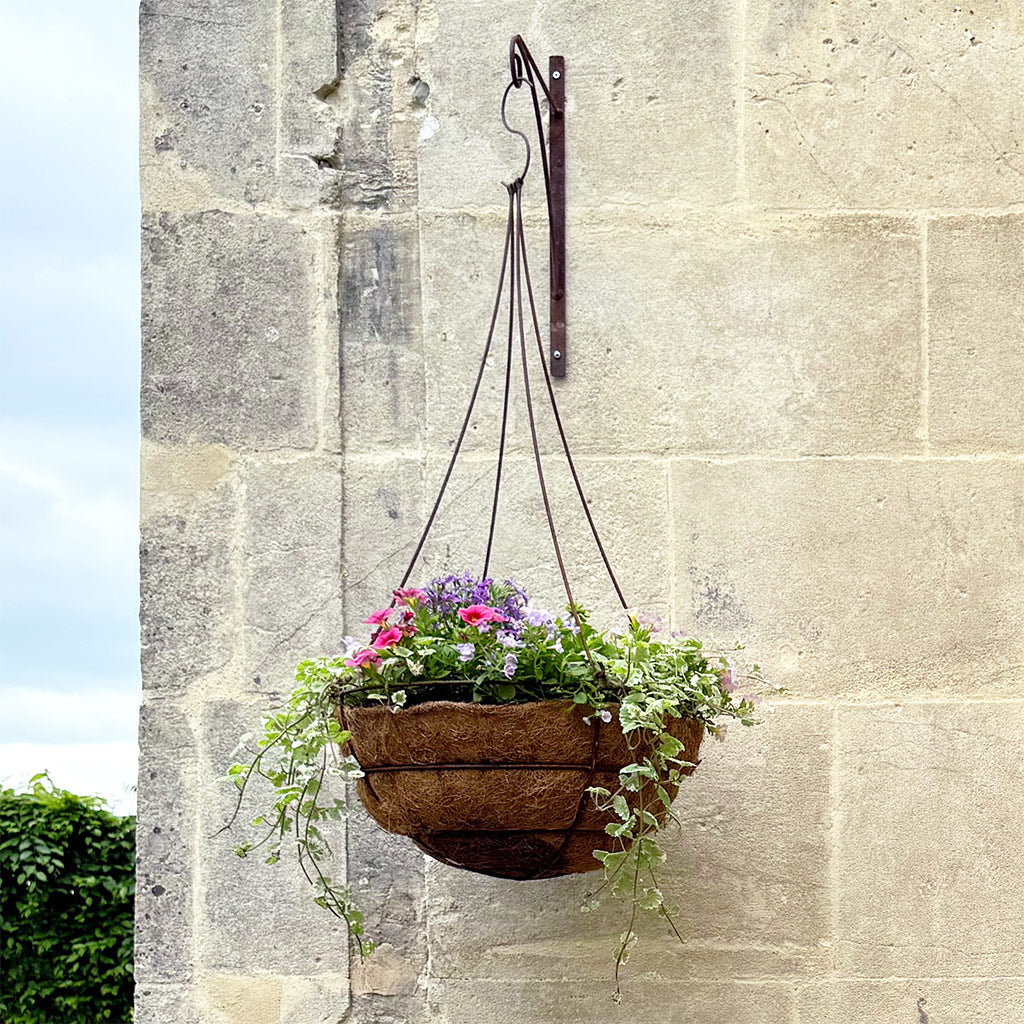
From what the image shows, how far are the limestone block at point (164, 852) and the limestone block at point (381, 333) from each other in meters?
0.54

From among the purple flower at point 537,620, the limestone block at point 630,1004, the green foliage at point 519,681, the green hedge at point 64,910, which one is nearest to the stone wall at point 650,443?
the limestone block at point 630,1004

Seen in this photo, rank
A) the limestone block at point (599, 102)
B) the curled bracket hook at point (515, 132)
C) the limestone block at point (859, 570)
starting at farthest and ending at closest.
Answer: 1. the limestone block at point (599, 102)
2. the limestone block at point (859, 570)
3. the curled bracket hook at point (515, 132)

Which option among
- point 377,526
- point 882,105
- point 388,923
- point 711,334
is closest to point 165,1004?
point 388,923

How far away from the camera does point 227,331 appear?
2562 mm

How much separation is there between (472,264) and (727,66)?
1.75 ft

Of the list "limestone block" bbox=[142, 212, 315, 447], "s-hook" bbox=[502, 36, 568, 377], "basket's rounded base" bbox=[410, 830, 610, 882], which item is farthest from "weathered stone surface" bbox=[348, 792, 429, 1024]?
"s-hook" bbox=[502, 36, 568, 377]

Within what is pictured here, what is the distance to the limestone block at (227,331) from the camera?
8.34 ft

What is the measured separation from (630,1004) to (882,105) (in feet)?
4.90

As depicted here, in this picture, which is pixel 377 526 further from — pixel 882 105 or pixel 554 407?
pixel 882 105

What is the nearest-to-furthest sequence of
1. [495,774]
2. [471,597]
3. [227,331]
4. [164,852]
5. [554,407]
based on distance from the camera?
[495,774] < [471,597] < [554,407] < [164,852] < [227,331]

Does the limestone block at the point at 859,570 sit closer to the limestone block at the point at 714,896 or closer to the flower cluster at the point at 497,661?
the limestone block at the point at 714,896

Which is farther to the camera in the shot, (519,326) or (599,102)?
(599,102)

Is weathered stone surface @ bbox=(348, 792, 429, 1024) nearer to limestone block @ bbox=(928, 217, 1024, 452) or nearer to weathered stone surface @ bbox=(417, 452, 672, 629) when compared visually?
weathered stone surface @ bbox=(417, 452, 672, 629)

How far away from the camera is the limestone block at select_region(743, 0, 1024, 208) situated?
8.45 ft
